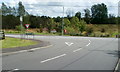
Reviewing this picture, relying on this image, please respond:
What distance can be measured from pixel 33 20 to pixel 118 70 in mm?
95809

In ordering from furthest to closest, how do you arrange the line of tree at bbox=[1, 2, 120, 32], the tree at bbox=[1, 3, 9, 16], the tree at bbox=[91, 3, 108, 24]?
the tree at bbox=[91, 3, 108, 24] < the tree at bbox=[1, 3, 9, 16] < the line of tree at bbox=[1, 2, 120, 32]

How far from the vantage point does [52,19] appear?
225 feet

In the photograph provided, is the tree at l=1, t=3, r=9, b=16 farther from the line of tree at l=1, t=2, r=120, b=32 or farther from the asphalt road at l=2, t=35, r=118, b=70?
the asphalt road at l=2, t=35, r=118, b=70

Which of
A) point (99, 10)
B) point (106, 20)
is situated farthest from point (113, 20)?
point (99, 10)

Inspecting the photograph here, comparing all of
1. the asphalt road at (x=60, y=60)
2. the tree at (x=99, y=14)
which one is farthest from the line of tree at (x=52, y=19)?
the asphalt road at (x=60, y=60)

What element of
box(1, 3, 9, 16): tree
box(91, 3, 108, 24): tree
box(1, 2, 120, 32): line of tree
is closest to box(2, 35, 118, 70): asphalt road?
box(1, 2, 120, 32): line of tree

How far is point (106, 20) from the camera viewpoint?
12925cm

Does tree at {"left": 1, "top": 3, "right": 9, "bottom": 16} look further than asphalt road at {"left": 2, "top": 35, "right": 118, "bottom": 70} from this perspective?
Yes

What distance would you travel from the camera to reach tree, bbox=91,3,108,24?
130125 millimetres

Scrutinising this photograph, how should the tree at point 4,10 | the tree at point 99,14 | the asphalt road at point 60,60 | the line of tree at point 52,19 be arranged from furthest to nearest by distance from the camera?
the tree at point 99,14 → the tree at point 4,10 → the line of tree at point 52,19 → the asphalt road at point 60,60

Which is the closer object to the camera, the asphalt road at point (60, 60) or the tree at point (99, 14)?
the asphalt road at point (60, 60)

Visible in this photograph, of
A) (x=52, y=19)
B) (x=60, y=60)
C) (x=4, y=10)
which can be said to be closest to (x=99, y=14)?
(x=4, y=10)

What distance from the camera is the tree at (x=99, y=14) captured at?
427ft

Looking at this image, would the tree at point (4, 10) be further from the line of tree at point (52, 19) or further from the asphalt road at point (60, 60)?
the asphalt road at point (60, 60)
